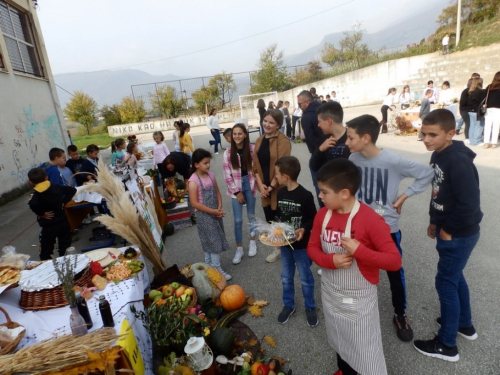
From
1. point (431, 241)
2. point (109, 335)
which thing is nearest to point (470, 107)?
point (431, 241)

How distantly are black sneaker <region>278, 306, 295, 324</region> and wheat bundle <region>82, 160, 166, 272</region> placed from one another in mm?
1565

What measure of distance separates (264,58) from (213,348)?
3925 centimetres

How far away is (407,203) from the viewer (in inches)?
216

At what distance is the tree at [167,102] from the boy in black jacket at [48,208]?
29.3 meters

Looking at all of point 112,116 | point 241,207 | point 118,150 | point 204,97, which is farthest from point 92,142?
point 241,207

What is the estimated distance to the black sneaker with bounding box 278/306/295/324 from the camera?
2965 mm

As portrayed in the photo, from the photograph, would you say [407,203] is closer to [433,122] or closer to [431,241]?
[431,241]

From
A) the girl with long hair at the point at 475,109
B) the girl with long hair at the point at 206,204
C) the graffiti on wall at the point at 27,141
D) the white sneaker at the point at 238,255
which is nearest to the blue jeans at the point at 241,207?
the white sneaker at the point at 238,255

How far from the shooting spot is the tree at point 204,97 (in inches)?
1278

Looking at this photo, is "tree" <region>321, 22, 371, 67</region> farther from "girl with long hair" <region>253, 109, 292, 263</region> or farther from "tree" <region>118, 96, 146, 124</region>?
"girl with long hair" <region>253, 109, 292, 263</region>

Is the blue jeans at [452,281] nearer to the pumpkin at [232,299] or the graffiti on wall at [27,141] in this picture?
the pumpkin at [232,299]

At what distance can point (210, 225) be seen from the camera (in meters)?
3.70

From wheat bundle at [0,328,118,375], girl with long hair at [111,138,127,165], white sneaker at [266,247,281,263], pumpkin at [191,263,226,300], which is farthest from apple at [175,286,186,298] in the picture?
girl with long hair at [111,138,127,165]

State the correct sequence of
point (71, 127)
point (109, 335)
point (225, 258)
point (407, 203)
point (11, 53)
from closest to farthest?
point (109, 335) → point (225, 258) → point (407, 203) → point (11, 53) → point (71, 127)
